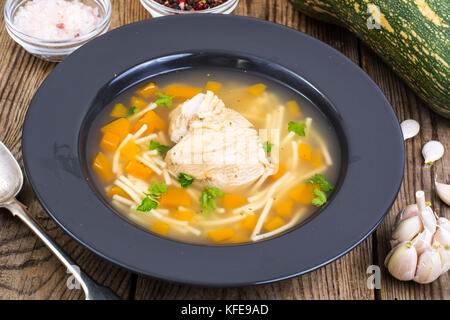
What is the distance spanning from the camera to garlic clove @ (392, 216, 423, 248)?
2.68 meters

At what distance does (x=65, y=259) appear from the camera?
253 cm

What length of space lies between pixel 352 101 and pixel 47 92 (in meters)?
1.56

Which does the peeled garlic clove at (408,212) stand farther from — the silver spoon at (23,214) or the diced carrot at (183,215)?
the silver spoon at (23,214)

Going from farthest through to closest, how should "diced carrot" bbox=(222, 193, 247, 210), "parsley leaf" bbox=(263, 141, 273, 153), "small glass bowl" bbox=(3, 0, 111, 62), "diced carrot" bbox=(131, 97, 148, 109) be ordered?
"small glass bowl" bbox=(3, 0, 111, 62) < "diced carrot" bbox=(131, 97, 148, 109) < "parsley leaf" bbox=(263, 141, 273, 153) < "diced carrot" bbox=(222, 193, 247, 210)

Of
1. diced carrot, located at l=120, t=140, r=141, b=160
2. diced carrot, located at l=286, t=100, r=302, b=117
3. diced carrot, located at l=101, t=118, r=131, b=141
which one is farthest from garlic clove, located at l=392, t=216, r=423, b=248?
diced carrot, located at l=101, t=118, r=131, b=141

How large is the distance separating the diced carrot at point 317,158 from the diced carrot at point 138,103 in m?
0.94

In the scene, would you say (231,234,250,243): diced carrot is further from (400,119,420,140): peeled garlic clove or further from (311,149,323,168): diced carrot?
(400,119,420,140): peeled garlic clove

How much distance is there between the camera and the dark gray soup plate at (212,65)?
2.34 m

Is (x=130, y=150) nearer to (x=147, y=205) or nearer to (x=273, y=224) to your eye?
(x=147, y=205)

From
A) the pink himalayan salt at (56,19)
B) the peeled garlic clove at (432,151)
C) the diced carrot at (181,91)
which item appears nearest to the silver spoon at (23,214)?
the diced carrot at (181,91)

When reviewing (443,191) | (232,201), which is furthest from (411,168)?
(232,201)

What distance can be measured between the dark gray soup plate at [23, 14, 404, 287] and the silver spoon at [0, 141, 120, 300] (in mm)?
217

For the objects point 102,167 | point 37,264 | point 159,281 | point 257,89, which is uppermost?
point 257,89

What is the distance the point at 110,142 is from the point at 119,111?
0.85 feet
